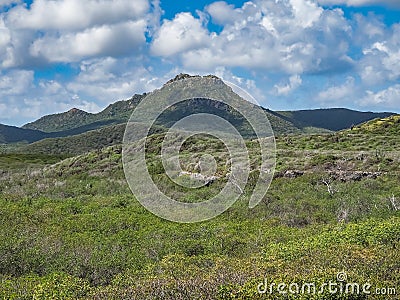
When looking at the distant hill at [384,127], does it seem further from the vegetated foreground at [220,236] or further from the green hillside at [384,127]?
the vegetated foreground at [220,236]

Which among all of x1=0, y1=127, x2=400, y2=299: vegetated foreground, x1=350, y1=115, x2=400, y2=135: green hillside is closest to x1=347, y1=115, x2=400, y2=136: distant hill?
x1=350, y1=115, x2=400, y2=135: green hillside

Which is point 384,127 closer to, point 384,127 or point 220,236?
point 384,127

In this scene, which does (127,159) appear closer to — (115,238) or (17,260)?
(115,238)

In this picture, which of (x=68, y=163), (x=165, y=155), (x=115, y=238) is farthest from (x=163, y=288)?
(x=68, y=163)

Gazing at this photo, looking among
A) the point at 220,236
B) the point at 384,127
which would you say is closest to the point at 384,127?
the point at 384,127

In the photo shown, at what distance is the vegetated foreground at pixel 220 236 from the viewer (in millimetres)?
10734

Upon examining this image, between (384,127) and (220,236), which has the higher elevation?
(384,127)

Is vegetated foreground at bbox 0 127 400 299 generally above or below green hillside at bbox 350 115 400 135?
below

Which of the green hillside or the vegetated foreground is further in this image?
the green hillside

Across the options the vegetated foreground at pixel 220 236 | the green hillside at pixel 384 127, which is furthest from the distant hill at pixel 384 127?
the vegetated foreground at pixel 220 236

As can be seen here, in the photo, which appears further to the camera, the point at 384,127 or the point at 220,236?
the point at 384,127

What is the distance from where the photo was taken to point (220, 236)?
2134cm

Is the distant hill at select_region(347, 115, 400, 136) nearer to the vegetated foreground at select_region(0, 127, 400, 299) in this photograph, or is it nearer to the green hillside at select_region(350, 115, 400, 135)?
the green hillside at select_region(350, 115, 400, 135)

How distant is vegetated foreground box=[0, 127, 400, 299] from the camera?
423 inches
